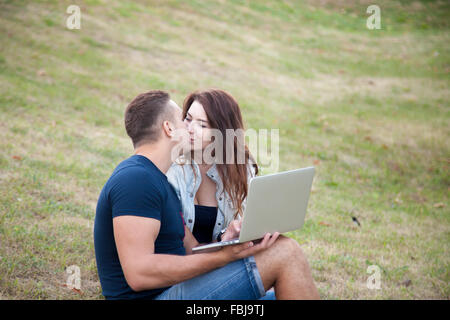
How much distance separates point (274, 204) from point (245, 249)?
30 centimetres

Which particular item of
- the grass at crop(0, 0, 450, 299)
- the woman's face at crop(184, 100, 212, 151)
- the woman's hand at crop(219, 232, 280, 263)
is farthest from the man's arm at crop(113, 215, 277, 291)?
the grass at crop(0, 0, 450, 299)

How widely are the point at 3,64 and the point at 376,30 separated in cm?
1498

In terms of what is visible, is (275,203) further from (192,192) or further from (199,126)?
(199,126)

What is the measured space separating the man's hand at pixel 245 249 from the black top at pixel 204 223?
0.96 m

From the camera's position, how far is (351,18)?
1955 cm

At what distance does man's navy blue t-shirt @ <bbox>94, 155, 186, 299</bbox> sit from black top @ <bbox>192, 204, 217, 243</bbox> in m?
0.69

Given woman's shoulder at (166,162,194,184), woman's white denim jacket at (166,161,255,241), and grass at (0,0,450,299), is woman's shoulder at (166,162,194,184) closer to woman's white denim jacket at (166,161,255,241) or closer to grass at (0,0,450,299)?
woman's white denim jacket at (166,161,255,241)

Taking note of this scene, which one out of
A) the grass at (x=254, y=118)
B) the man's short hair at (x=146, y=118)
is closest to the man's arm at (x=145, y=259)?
the man's short hair at (x=146, y=118)

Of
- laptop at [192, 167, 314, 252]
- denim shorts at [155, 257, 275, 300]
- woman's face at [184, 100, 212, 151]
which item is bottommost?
denim shorts at [155, 257, 275, 300]

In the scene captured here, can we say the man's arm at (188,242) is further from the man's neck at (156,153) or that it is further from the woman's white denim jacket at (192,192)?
the man's neck at (156,153)

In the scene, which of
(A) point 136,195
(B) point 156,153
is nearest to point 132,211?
(A) point 136,195

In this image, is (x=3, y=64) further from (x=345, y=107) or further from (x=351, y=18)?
(x=351, y=18)

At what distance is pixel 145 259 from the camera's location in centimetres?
233

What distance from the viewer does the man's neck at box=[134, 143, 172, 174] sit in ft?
9.18
